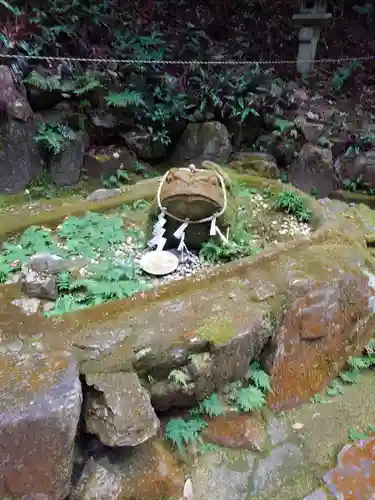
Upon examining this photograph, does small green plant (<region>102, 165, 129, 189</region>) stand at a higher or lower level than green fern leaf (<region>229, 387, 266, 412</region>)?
lower

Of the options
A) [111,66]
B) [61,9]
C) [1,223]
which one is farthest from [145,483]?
[61,9]

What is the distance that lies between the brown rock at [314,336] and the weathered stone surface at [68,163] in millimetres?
5483

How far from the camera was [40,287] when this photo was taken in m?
3.33

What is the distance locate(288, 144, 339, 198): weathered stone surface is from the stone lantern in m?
2.02

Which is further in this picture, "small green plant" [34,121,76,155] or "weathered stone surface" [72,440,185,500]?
"small green plant" [34,121,76,155]

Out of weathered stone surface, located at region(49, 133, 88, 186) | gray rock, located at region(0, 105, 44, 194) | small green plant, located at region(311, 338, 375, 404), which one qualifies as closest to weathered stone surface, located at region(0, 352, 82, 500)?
small green plant, located at region(311, 338, 375, 404)

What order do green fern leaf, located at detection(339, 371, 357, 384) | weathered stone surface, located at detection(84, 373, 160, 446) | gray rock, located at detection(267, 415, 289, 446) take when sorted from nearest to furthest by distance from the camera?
weathered stone surface, located at detection(84, 373, 160, 446) < gray rock, located at detection(267, 415, 289, 446) < green fern leaf, located at detection(339, 371, 357, 384)

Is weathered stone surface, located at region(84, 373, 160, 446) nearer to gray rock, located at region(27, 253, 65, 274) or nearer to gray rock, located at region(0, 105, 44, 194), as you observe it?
gray rock, located at region(27, 253, 65, 274)

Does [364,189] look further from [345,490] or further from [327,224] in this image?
[345,490]

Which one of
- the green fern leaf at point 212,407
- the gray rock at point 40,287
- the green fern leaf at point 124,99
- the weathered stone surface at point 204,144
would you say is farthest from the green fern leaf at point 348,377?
the green fern leaf at point 124,99

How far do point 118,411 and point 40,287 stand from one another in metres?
1.18

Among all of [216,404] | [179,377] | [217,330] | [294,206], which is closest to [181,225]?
[217,330]

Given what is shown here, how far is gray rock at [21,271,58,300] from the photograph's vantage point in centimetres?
333

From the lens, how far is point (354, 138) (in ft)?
28.6
